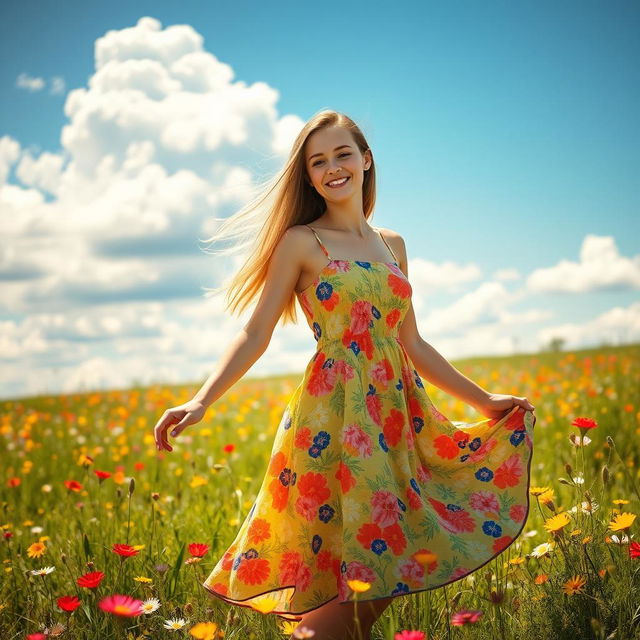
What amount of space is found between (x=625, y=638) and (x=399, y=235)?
6.08 feet

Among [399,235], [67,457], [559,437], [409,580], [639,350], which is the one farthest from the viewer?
[639,350]

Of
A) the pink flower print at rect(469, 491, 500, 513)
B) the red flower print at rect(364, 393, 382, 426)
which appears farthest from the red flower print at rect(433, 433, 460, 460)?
the red flower print at rect(364, 393, 382, 426)

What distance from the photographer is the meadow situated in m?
2.52

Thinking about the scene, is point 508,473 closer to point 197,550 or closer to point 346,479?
point 346,479

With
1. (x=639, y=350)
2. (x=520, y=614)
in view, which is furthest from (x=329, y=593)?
(x=639, y=350)

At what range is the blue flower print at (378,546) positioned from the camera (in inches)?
91.6

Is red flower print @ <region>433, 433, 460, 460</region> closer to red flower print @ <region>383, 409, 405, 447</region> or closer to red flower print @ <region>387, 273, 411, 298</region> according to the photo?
red flower print @ <region>383, 409, 405, 447</region>

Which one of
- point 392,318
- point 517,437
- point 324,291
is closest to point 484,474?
point 517,437

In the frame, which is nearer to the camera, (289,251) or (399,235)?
(289,251)

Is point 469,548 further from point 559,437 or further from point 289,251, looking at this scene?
point 559,437

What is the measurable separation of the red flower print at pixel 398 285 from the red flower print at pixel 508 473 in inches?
30.5

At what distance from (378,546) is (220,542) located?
142 centimetres

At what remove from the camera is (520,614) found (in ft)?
8.52

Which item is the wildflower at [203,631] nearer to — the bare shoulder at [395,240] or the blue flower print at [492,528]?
the blue flower print at [492,528]
